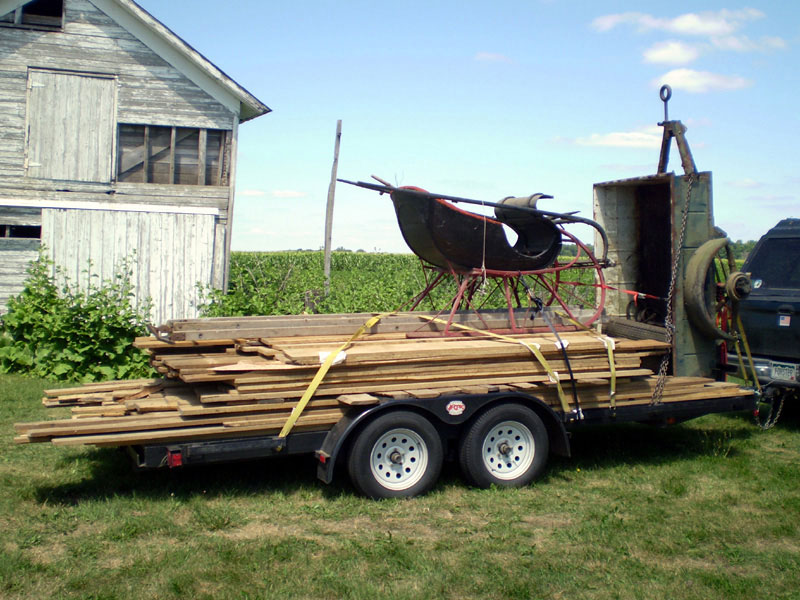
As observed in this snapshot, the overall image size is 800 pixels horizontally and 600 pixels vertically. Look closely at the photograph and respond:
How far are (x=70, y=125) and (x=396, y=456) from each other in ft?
31.7

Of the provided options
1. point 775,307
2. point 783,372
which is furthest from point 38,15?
point 783,372

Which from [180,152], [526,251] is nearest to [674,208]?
[526,251]

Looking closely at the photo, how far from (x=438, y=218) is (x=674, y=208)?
252 centimetres

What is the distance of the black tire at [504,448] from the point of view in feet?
20.8

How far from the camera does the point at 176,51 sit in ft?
43.4

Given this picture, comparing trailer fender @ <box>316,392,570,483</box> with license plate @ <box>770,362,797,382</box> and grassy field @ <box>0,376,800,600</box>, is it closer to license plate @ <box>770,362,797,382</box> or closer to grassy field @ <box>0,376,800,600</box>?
grassy field @ <box>0,376,800,600</box>

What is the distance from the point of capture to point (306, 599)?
4.41 m

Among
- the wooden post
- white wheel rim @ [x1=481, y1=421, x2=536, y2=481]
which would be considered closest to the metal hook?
white wheel rim @ [x1=481, y1=421, x2=536, y2=481]

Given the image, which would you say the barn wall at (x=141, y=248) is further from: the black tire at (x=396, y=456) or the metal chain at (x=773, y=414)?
the metal chain at (x=773, y=414)

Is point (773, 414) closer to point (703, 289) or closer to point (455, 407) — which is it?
point (703, 289)

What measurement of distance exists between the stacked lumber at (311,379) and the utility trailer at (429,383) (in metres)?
0.01

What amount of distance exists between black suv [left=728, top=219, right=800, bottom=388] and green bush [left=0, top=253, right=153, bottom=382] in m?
8.17

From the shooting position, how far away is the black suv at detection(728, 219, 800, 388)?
346 inches

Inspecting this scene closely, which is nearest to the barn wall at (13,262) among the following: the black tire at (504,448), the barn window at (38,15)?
the barn window at (38,15)
